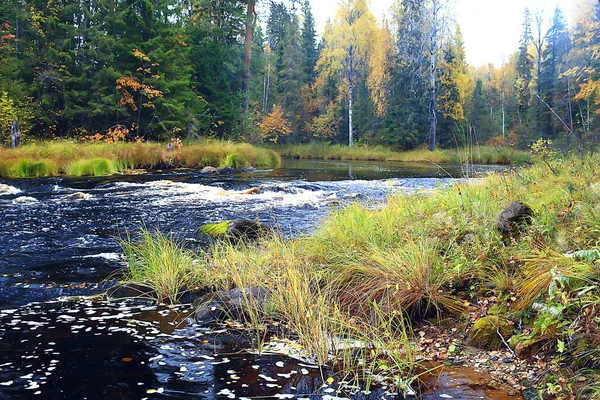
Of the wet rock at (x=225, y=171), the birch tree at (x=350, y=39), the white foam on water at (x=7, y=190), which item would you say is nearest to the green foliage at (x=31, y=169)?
the white foam on water at (x=7, y=190)

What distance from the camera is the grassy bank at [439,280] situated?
3.28 meters

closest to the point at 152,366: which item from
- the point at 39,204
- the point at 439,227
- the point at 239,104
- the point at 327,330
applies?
the point at 327,330

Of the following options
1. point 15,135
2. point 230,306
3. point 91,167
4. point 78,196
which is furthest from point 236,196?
point 15,135

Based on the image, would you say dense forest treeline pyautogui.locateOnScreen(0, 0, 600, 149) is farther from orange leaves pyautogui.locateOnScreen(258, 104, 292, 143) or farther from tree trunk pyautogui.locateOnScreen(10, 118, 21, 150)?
tree trunk pyautogui.locateOnScreen(10, 118, 21, 150)

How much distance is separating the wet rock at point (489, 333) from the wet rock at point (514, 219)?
1425 millimetres

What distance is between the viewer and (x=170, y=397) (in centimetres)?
316

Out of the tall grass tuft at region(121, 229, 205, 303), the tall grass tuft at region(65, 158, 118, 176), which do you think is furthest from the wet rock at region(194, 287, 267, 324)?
the tall grass tuft at region(65, 158, 118, 176)

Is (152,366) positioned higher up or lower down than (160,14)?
lower down

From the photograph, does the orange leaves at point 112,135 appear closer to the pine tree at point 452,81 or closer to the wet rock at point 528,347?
the pine tree at point 452,81

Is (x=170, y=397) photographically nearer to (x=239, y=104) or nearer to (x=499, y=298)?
(x=499, y=298)

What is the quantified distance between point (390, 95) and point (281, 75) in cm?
1181

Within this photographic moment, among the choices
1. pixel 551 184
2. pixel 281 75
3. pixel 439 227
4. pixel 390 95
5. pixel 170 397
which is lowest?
pixel 170 397

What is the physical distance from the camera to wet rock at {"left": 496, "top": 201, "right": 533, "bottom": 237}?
4975mm

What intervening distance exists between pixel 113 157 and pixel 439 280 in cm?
1725
